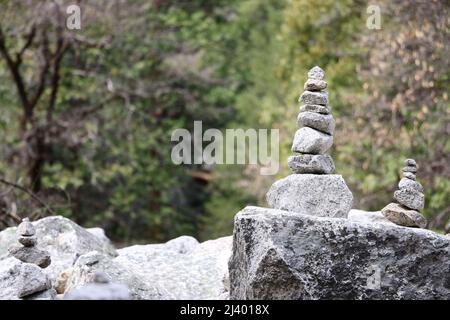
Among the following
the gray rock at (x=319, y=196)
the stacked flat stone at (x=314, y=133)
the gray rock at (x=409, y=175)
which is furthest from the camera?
the gray rock at (x=409, y=175)

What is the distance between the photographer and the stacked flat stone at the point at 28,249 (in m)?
7.45

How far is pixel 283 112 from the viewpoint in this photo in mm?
19156

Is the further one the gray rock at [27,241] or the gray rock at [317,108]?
the gray rock at [27,241]

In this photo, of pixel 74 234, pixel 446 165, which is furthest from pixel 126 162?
pixel 74 234

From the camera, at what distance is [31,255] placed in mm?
7613

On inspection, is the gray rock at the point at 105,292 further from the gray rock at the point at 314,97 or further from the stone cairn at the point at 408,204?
the stone cairn at the point at 408,204

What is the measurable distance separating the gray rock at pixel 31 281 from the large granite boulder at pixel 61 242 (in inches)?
52.5

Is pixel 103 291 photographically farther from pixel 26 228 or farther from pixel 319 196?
pixel 26 228

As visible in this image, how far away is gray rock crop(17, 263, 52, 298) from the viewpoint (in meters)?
6.88

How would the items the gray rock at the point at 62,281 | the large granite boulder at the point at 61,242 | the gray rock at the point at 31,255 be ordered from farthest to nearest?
the large granite boulder at the point at 61,242 < the gray rock at the point at 62,281 < the gray rock at the point at 31,255

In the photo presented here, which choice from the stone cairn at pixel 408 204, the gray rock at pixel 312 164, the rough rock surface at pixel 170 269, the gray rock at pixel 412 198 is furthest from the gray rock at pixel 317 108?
the rough rock surface at pixel 170 269

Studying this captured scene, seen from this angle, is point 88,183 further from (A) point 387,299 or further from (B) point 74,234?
(A) point 387,299

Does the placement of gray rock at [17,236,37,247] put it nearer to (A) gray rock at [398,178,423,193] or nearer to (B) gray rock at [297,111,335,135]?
(B) gray rock at [297,111,335,135]

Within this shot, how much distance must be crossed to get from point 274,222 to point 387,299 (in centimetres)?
96
